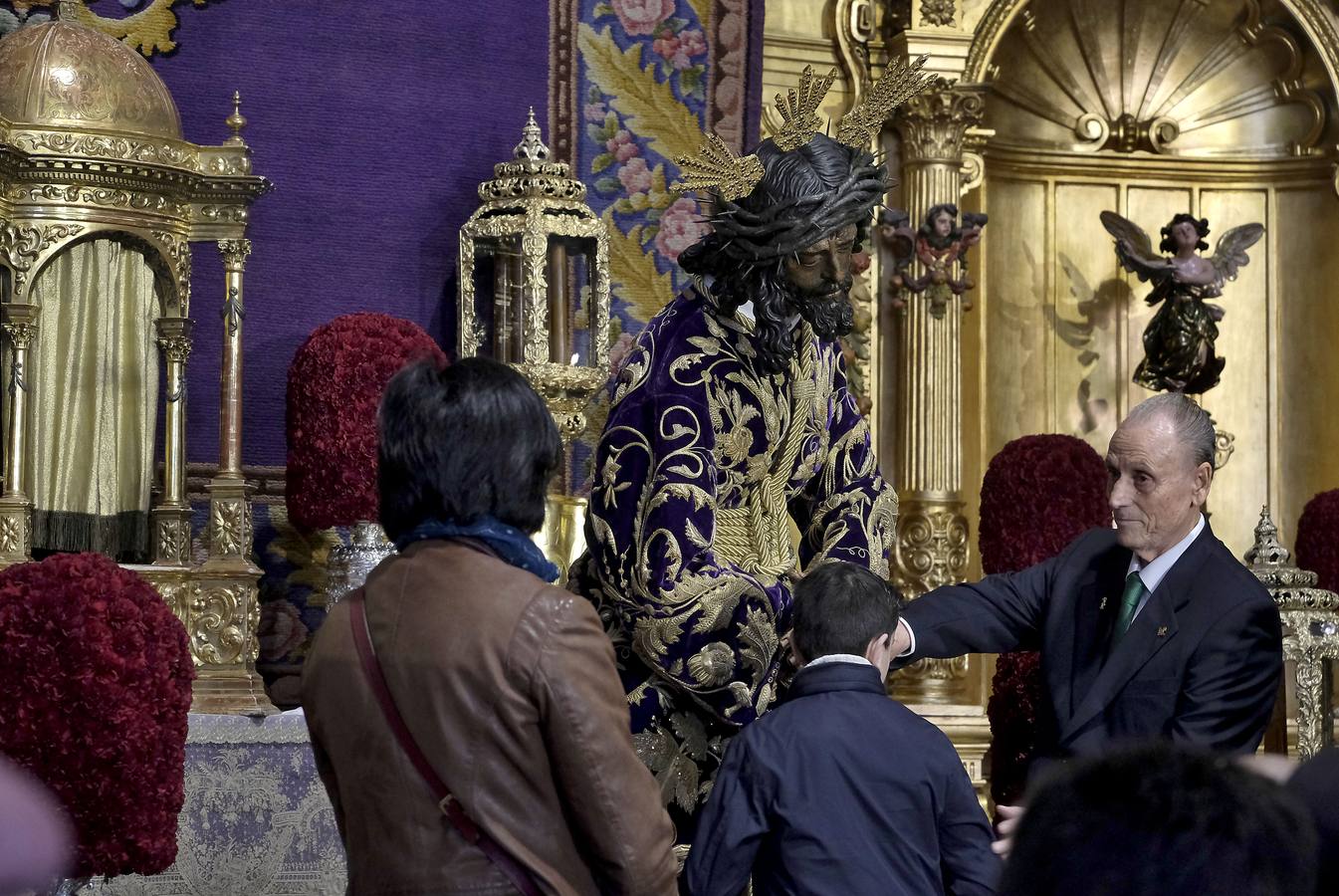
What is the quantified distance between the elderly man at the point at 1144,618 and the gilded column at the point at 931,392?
13.6ft

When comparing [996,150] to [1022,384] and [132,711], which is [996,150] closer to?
[1022,384]

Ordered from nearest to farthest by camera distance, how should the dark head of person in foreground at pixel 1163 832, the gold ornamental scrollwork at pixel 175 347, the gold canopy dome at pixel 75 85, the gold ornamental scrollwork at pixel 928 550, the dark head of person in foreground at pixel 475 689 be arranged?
1. the dark head of person in foreground at pixel 1163 832
2. the dark head of person in foreground at pixel 475 689
3. the gold canopy dome at pixel 75 85
4. the gold ornamental scrollwork at pixel 175 347
5. the gold ornamental scrollwork at pixel 928 550

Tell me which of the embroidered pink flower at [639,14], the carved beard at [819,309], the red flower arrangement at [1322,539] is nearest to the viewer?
the carved beard at [819,309]

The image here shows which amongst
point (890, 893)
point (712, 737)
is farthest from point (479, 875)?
point (712, 737)

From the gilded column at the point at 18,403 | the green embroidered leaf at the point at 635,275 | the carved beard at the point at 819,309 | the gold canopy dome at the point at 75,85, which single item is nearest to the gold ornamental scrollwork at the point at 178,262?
the gold canopy dome at the point at 75,85

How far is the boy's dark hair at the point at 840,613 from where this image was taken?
2936mm

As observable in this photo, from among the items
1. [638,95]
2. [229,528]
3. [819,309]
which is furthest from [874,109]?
[638,95]

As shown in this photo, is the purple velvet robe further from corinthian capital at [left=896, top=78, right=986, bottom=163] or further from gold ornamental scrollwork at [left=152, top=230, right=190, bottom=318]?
corinthian capital at [left=896, top=78, right=986, bottom=163]

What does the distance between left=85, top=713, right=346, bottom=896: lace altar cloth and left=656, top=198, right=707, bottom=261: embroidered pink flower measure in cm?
260

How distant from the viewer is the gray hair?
131 inches

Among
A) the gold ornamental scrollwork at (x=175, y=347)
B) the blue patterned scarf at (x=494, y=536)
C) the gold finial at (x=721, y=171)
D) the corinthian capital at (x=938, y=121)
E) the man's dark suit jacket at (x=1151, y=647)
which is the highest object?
the corinthian capital at (x=938, y=121)

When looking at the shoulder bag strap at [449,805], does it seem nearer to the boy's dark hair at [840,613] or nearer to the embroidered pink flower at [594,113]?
the boy's dark hair at [840,613]

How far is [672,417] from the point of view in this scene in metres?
3.43

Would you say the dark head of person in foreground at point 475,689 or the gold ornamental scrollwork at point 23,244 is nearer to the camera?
the dark head of person in foreground at point 475,689
